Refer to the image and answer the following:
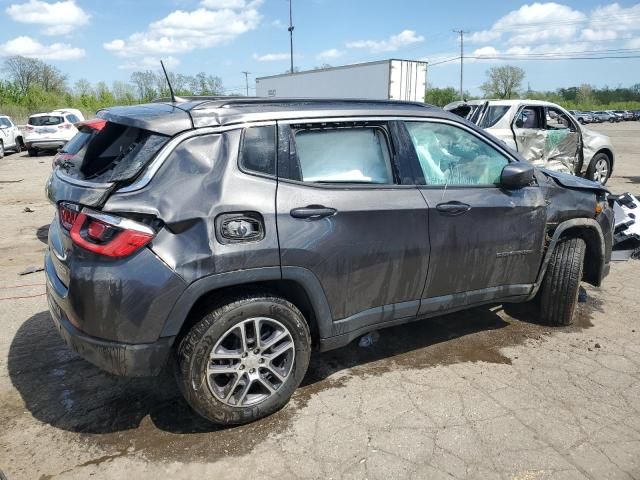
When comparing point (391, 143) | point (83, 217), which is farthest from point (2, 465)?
point (391, 143)

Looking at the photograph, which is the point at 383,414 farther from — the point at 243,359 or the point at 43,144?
the point at 43,144

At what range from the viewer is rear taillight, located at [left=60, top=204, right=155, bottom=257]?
95.0 inches

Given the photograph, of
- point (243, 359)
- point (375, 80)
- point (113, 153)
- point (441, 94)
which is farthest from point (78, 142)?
point (441, 94)

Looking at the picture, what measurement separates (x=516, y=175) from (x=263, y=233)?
189cm

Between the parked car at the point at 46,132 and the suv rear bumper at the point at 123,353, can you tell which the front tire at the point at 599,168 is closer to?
the suv rear bumper at the point at 123,353

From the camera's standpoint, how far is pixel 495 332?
4.18 m

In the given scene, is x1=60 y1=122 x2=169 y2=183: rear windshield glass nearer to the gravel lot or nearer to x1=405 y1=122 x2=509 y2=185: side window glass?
the gravel lot

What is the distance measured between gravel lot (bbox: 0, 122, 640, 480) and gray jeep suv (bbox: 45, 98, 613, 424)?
0.96ft

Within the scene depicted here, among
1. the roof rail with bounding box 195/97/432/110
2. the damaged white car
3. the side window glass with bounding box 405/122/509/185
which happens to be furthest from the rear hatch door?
the damaged white car

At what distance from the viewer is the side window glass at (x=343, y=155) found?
2955 mm

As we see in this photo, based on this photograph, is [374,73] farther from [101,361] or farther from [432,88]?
[432,88]

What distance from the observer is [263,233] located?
2.67 m

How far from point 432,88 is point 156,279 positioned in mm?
87035

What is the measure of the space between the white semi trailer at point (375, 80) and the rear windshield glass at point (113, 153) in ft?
41.0
